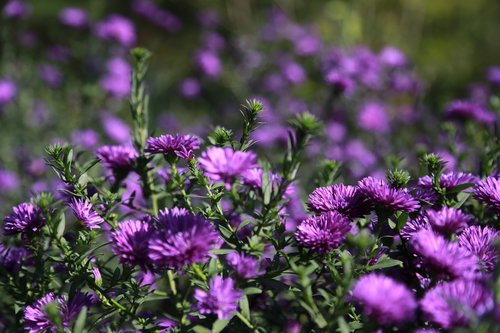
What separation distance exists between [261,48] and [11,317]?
2221mm

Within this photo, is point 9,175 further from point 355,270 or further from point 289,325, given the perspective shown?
point 355,270

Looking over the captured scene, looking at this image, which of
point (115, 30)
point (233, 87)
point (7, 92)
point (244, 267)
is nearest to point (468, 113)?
point (244, 267)

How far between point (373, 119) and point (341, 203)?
5.44 ft

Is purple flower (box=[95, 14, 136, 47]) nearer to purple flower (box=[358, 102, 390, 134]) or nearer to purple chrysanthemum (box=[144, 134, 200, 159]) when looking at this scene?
purple flower (box=[358, 102, 390, 134])

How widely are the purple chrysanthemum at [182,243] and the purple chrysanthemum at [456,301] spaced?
304mm

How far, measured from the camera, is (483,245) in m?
0.85

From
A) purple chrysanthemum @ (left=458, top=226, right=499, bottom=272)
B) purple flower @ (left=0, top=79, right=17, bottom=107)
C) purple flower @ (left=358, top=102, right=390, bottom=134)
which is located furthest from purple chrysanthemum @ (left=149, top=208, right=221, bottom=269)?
purple flower @ (left=0, top=79, right=17, bottom=107)

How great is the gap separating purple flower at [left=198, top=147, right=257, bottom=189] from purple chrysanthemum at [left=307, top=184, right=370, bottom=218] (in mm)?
160

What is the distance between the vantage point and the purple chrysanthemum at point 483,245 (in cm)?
84

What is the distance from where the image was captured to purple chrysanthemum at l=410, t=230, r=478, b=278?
2.37 ft

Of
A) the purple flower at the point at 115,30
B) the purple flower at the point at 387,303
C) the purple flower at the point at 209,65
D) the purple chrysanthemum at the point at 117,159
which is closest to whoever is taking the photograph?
the purple flower at the point at 387,303

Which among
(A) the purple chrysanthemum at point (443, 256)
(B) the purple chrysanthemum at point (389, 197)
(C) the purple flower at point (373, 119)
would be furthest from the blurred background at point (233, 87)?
(A) the purple chrysanthemum at point (443, 256)

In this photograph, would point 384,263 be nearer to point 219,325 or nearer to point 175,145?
point 219,325

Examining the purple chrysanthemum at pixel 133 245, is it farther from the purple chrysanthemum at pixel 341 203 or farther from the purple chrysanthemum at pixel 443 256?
the purple chrysanthemum at pixel 443 256
